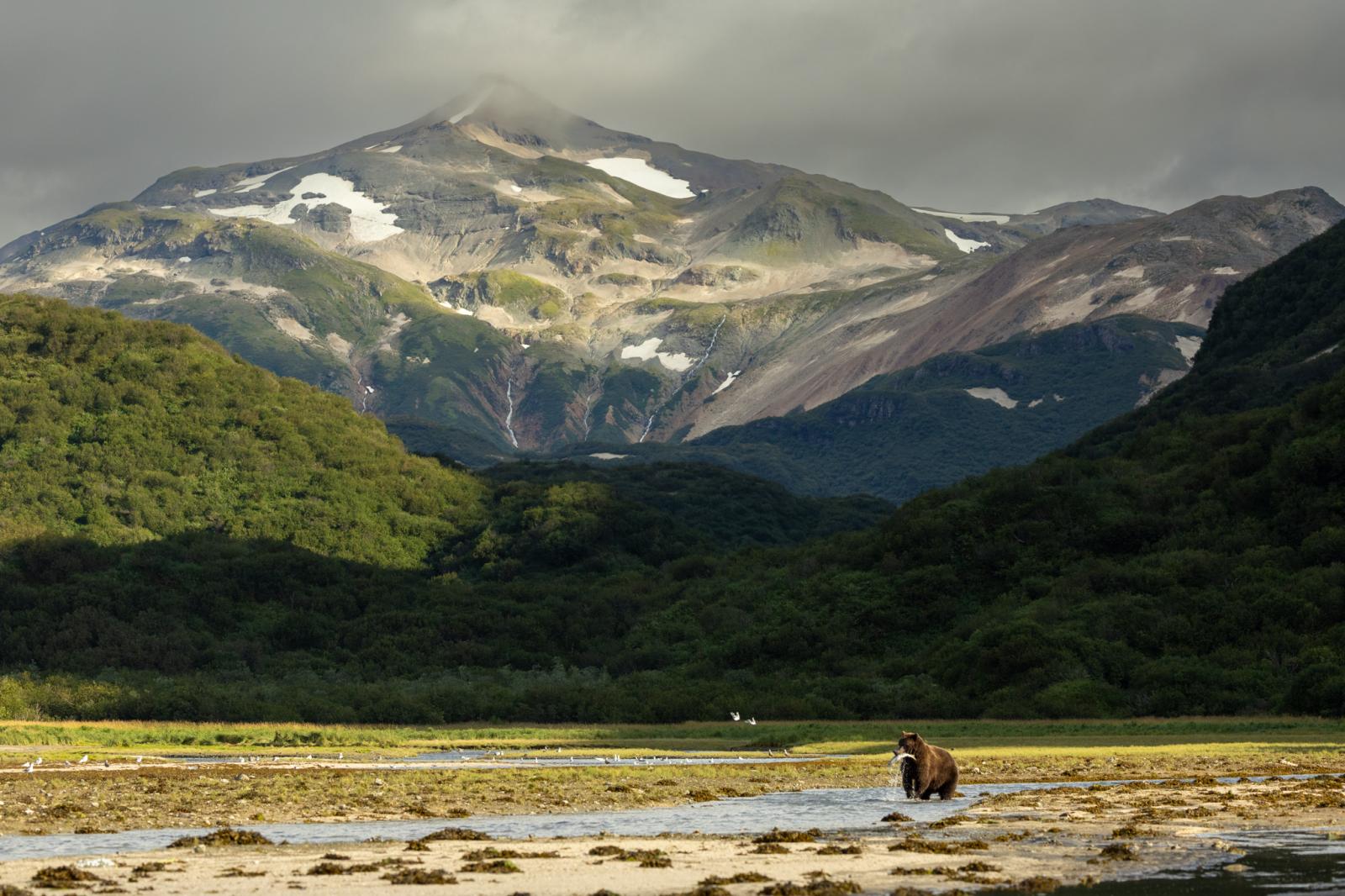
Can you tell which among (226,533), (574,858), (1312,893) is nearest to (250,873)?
(574,858)

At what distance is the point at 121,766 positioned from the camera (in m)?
66.4

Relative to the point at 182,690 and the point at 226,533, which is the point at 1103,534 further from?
the point at 226,533

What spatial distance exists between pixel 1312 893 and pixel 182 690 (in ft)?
324

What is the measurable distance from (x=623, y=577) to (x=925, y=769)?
128m

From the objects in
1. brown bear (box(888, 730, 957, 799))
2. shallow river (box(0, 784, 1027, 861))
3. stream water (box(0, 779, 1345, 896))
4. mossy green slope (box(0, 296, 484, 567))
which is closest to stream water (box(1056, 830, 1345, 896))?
stream water (box(0, 779, 1345, 896))

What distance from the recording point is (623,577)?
172500mm

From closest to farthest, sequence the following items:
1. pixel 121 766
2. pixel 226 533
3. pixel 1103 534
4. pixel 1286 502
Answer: pixel 121 766 → pixel 1286 502 → pixel 1103 534 → pixel 226 533

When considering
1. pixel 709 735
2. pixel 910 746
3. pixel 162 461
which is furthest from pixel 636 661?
pixel 910 746

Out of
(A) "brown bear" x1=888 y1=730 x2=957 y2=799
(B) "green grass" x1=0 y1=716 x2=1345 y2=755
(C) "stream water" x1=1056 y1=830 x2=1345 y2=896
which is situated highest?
Answer: (A) "brown bear" x1=888 y1=730 x2=957 y2=799

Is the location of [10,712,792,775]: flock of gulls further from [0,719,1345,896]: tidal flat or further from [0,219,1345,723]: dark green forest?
[0,219,1345,723]: dark green forest

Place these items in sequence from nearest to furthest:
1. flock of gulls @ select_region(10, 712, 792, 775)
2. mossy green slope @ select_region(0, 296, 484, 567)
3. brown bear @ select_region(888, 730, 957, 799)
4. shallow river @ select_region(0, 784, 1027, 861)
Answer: shallow river @ select_region(0, 784, 1027, 861)
brown bear @ select_region(888, 730, 957, 799)
flock of gulls @ select_region(10, 712, 792, 775)
mossy green slope @ select_region(0, 296, 484, 567)

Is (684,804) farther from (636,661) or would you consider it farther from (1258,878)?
(636,661)

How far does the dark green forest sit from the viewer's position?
110812mm

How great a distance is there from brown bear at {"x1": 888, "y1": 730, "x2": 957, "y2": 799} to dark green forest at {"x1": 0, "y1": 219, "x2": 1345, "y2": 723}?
168 ft
